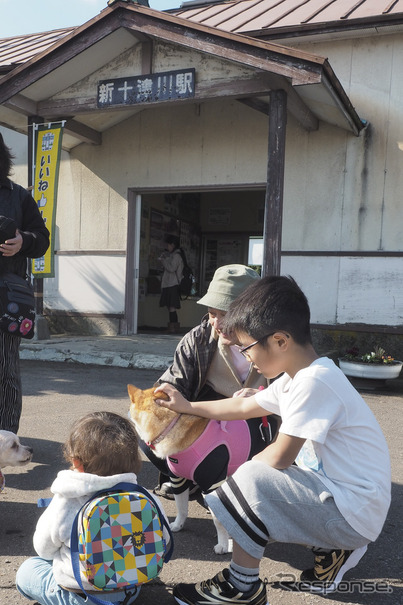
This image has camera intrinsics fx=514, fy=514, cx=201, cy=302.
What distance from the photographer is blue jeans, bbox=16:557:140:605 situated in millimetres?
1718

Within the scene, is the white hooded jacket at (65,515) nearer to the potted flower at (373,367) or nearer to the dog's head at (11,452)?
the dog's head at (11,452)

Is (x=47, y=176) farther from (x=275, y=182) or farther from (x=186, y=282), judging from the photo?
(x=186, y=282)

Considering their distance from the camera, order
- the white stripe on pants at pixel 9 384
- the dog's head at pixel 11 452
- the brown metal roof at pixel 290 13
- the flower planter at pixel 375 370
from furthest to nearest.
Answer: the brown metal roof at pixel 290 13 < the flower planter at pixel 375 370 < the white stripe on pants at pixel 9 384 < the dog's head at pixel 11 452

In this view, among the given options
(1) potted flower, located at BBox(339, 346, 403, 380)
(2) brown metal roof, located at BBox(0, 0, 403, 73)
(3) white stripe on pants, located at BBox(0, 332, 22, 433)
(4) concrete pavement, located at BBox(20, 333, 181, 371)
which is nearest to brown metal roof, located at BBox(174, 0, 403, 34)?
(2) brown metal roof, located at BBox(0, 0, 403, 73)

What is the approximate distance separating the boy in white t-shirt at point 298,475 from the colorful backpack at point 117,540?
271 mm

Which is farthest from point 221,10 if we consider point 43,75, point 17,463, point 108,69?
A: point 17,463

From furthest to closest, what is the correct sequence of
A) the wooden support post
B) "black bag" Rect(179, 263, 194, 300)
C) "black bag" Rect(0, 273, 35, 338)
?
"black bag" Rect(179, 263, 194, 300), the wooden support post, "black bag" Rect(0, 273, 35, 338)

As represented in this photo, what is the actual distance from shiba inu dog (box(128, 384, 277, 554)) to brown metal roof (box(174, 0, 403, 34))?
Answer: 6.97m

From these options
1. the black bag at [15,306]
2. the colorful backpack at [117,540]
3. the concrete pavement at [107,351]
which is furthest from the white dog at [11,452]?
the concrete pavement at [107,351]

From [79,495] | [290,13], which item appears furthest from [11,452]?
[290,13]

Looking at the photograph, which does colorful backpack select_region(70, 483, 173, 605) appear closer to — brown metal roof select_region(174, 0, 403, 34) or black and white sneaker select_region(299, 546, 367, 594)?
black and white sneaker select_region(299, 546, 367, 594)

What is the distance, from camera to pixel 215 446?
237 centimetres

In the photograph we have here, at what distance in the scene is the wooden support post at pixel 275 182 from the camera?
6.62m

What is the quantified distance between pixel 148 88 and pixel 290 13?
308cm
